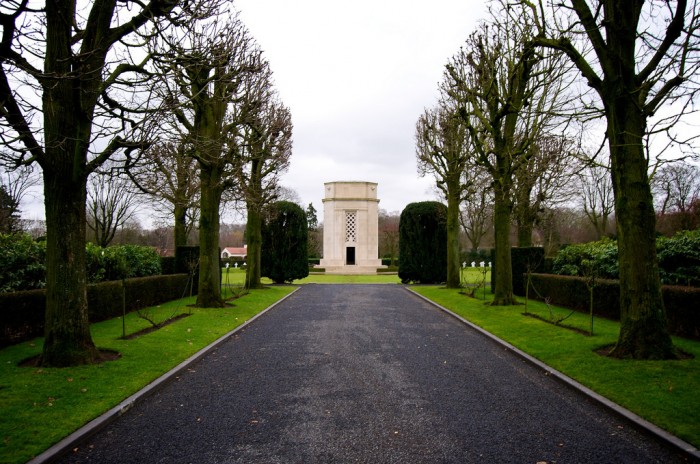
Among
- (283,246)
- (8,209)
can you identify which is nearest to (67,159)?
(283,246)

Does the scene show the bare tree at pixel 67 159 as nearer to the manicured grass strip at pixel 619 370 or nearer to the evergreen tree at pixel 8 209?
the manicured grass strip at pixel 619 370

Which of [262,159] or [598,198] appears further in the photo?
[598,198]

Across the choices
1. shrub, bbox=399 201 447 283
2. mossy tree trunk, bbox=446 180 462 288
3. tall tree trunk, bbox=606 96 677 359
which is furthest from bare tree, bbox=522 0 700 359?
shrub, bbox=399 201 447 283

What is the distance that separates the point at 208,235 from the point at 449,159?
12878 millimetres

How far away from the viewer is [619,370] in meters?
6.58

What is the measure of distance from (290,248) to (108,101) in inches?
888

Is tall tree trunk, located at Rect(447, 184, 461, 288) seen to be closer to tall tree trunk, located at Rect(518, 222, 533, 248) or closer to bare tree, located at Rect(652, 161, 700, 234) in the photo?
tall tree trunk, located at Rect(518, 222, 533, 248)

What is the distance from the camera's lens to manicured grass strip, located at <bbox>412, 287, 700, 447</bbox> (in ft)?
16.0

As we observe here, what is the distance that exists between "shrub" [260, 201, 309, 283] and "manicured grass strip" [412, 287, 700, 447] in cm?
1950

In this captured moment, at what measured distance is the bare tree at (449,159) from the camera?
22062 mm

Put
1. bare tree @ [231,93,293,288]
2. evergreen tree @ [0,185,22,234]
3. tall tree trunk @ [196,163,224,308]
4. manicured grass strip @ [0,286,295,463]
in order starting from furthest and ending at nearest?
1. evergreen tree @ [0,185,22,234]
2. bare tree @ [231,93,293,288]
3. tall tree trunk @ [196,163,224,308]
4. manicured grass strip @ [0,286,295,463]

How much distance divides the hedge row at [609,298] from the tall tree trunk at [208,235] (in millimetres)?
10991

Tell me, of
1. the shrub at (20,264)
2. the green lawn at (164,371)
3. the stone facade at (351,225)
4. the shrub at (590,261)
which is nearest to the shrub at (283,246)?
the stone facade at (351,225)

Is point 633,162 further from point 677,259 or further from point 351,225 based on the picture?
point 351,225
